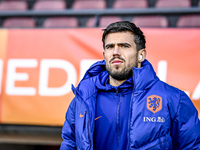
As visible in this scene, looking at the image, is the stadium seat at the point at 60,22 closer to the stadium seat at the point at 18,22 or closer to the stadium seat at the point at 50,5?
the stadium seat at the point at 18,22

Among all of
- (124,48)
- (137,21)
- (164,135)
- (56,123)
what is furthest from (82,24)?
(164,135)

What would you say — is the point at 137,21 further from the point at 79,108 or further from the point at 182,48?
the point at 79,108

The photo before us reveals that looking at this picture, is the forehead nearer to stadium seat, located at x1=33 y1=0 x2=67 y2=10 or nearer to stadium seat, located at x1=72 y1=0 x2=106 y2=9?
stadium seat, located at x1=72 y1=0 x2=106 y2=9

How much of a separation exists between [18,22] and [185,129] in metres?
2.73

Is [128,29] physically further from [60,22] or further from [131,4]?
[131,4]

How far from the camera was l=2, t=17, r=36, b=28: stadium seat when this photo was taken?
3079mm

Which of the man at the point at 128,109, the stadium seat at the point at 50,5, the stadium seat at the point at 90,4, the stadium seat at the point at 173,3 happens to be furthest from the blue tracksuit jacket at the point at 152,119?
the stadium seat at the point at 50,5

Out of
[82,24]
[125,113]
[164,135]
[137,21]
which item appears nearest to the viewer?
[164,135]

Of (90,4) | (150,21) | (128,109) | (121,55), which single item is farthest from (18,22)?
(128,109)

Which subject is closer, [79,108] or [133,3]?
[79,108]

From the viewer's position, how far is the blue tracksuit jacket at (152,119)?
113cm

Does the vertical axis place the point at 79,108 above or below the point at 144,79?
below

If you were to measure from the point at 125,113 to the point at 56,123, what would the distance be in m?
1.17

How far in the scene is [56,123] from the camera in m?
2.24
